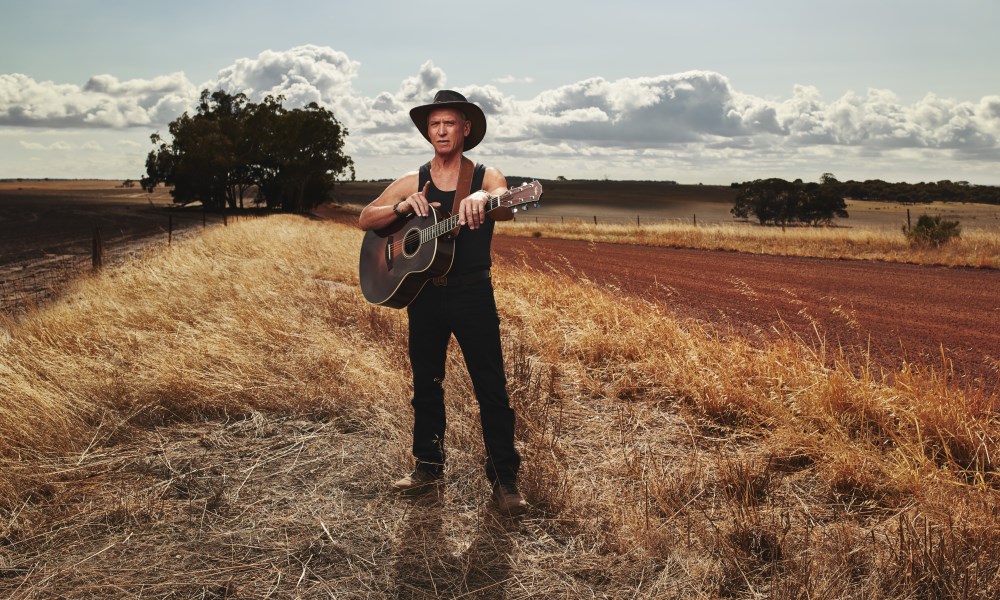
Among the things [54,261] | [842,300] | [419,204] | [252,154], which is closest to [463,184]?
[419,204]

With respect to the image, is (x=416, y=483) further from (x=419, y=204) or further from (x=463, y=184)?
(x=463, y=184)

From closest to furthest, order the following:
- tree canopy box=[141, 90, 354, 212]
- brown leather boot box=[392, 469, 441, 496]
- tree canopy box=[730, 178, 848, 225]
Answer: brown leather boot box=[392, 469, 441, 496]
tree canopy box=[141, 90, 354, 212]
tree canopy box=[730, 178, 848, 225]

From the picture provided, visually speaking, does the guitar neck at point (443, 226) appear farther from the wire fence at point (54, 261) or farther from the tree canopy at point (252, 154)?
the tree canopy at point (252, 154)

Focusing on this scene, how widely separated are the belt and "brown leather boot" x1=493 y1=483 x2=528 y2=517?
1.03 m

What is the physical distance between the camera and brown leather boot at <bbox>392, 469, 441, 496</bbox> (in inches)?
142

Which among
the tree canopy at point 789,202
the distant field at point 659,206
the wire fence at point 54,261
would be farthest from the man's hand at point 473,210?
the distant field at point 659,206

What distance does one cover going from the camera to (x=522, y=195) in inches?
122

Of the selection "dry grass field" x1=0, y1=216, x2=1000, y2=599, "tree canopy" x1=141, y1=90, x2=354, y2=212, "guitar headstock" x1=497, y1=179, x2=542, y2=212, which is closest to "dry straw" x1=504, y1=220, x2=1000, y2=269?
"dry grass field" x1=0, y1=216, x2=1000, y2=599

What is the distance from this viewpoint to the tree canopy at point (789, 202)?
→ 6462cm

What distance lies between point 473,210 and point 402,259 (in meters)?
0.66

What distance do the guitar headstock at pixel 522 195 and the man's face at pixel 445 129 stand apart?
1.45 feet

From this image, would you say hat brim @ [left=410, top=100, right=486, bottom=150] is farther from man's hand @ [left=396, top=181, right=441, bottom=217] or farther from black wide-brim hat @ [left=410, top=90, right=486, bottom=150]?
man's hand @ [left=396, top=181, right=441, bottom=217]

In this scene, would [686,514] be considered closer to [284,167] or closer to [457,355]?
[457,355]

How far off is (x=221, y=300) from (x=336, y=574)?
615 cm
